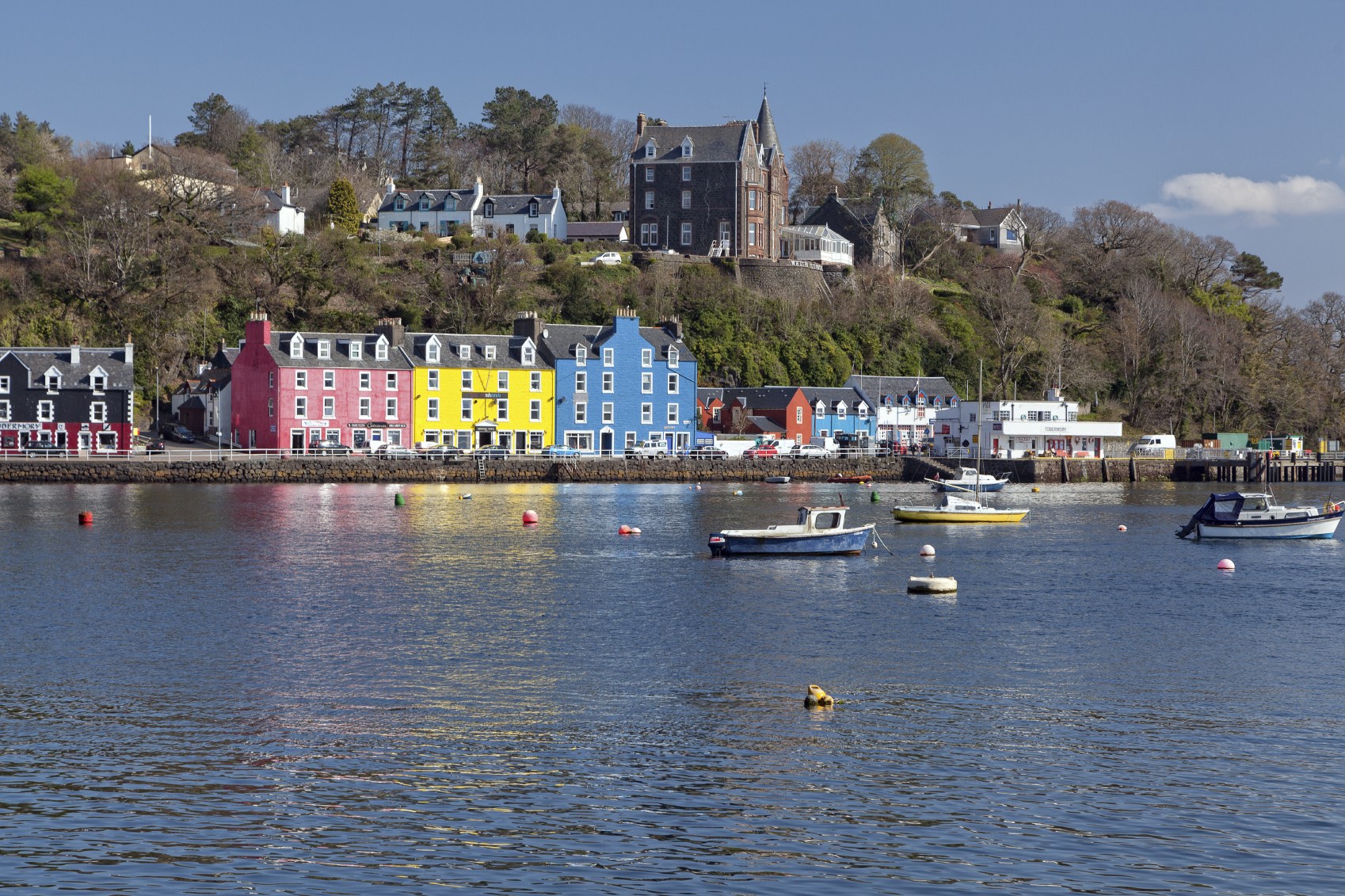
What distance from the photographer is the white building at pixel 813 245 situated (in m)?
129

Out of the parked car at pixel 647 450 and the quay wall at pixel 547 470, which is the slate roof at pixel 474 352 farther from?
the parked car at pixel 647 450

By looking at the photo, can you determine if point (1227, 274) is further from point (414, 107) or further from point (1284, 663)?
point (1284, 663)

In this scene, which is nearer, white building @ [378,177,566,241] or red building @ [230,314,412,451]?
red building @ [230,314,412,451]

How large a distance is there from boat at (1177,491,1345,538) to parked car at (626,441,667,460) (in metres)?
42.7

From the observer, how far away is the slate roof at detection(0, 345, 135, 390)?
259ft

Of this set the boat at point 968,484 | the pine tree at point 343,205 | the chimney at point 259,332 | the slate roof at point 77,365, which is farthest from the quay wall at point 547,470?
the pine tree at point 343,205

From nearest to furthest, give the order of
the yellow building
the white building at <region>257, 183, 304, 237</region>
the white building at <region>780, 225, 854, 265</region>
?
the yellow building, the white building at <region>257, 183, 304, 237</region>, the white building at <region>780, 225, 854, 265</region>

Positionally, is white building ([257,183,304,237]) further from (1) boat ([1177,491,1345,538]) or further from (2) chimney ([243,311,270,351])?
(1) boat ([1177,491,1345,538])

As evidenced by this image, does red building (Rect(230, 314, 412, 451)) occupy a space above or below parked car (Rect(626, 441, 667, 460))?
above

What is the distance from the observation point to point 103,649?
2709 centimetres

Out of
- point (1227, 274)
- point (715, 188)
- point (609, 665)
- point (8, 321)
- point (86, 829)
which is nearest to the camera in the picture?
point (86, 829)

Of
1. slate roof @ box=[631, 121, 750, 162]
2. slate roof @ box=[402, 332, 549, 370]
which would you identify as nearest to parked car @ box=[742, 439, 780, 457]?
slate roof @ box=[402, 332, 549, 370]

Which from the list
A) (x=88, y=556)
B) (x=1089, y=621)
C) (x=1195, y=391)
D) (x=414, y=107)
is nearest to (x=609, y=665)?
(x=1089, y=621)

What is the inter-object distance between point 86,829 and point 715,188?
106 metres
